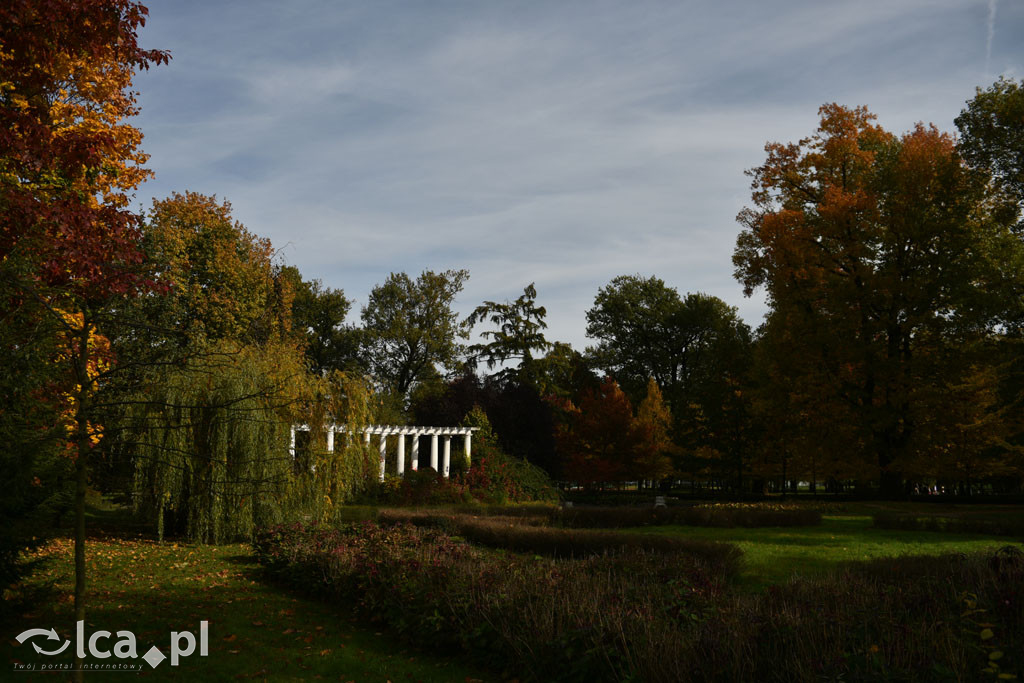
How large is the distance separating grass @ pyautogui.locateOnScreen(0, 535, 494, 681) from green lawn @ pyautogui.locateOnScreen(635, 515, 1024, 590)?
533 centimetres

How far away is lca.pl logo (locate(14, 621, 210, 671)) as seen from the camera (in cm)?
688

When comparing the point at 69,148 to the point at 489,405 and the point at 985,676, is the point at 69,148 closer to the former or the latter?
the point at 985,676

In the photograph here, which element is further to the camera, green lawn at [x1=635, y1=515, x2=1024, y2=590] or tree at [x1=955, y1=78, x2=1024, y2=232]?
tree at [x1=955, y1=78, x2=1024, y2=232]

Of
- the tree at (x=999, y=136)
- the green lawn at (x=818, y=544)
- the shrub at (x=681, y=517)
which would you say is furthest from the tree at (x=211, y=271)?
the tree at (x=999, y=136)

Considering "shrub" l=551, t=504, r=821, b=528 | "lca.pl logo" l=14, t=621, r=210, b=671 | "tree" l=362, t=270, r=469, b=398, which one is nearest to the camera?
"lca.pl logo" l=14, t=621, r=210, b=671

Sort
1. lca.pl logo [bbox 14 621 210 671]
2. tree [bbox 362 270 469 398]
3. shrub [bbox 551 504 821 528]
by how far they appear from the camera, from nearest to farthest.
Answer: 1. lca.pl logo [bbox 14 621 210 671]
2. shrub [bbox 551 504 821 528]
3. tree [bbox 362 270 469 398]

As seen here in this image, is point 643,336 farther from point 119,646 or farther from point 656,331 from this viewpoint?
point 119,646

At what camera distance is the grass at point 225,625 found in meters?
6.74

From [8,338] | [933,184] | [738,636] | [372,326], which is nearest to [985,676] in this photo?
[738,636]

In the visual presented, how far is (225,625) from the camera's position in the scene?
328 inches

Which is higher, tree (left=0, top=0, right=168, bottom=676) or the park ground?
tree (left=0, top=0, right=168, bottom=676)

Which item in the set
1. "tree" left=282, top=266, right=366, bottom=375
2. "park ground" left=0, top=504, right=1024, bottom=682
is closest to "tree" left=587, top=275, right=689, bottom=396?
"tree" left=282, top=266, right=366, bottom=375

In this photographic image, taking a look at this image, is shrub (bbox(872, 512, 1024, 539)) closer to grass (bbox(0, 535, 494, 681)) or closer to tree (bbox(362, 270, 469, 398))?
grass (bbox(0, 535, 494, 681))

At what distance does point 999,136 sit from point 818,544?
1516 cm
